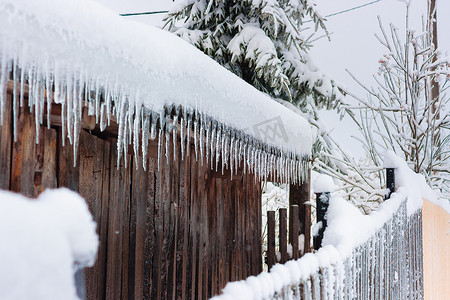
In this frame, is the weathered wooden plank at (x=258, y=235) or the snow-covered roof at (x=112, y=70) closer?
the snow-covered roof at (x=112, y=70)

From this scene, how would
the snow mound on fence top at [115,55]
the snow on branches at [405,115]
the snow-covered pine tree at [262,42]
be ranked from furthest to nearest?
the snow-covered pine tree at [262,42] < the snow on branches at [405,115] < the snow mound on fence top at [115,55]

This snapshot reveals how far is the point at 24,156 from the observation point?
5.28ft

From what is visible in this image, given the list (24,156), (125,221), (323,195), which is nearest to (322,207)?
(323,195)

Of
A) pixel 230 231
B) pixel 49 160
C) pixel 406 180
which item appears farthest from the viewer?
pixel 406 180

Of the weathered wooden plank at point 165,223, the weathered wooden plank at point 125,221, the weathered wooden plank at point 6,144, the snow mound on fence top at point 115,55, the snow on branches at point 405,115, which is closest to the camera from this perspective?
the snow mound on fence top at point 115,55

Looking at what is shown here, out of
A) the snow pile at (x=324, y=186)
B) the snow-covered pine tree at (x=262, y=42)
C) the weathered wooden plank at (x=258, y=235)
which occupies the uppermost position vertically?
the snow-covered pine tree at (x=262, y=42)

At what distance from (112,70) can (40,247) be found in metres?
0.95

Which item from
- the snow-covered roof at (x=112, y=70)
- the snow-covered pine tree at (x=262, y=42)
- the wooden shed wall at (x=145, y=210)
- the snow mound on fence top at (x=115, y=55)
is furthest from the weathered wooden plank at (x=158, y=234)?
the snow-covered pine tree at (x=262, y=42)

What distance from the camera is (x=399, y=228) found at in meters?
3.71

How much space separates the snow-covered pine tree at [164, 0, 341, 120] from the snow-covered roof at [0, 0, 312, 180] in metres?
5.05

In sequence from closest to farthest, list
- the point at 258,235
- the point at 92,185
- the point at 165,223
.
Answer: the point at 92,185
the point at 165,223
the point at 258,235

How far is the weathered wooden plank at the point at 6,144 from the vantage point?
1500 mm

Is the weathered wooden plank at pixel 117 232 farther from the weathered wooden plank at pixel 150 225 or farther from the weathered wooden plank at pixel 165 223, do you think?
the weathered wooden plank at pixel 165 223

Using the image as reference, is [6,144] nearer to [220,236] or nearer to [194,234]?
[194,234]
